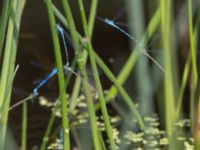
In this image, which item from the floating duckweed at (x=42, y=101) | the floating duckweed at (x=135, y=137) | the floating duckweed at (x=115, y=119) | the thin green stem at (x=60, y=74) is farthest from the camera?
the floating duckweed at (x=42, y=101)

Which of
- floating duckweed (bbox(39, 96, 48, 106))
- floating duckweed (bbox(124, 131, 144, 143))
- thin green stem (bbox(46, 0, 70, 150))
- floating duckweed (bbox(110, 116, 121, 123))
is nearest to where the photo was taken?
thin green stem (bbox(46, 0, 70, 150))

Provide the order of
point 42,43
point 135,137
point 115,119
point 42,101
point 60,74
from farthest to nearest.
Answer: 1. point 42,43
2. point 42,101
3. point 115,119
4. point 135,137
5. point 60,74

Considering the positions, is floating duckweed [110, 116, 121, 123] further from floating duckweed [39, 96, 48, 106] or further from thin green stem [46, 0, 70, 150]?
thin green stem [46, 0, 70, 150]

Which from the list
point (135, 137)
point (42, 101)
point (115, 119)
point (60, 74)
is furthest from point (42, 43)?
point (60, 74)

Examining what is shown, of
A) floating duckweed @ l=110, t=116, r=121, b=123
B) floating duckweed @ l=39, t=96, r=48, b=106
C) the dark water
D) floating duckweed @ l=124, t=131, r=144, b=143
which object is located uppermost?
the dark water

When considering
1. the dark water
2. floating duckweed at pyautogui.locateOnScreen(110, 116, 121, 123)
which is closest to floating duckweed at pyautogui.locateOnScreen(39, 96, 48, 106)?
the dark water

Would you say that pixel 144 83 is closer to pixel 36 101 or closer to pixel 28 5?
pixel 36 101

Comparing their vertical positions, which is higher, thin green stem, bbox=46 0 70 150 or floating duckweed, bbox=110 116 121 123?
thin green stem, bbox=46 0 70 150

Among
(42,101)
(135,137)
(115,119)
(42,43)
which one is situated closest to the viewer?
(135,137)

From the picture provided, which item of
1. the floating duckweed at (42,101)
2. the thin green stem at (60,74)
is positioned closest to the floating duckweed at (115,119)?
the floating duckweed at (42,101)

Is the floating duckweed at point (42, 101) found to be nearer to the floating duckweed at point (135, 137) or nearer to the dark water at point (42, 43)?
the dark water at point (42, 43)

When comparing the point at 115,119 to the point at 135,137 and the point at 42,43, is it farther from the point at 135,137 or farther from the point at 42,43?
the point at 42,43

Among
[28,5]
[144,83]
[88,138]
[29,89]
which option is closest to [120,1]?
[28,5]
